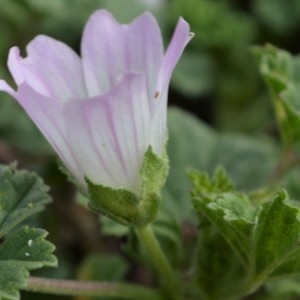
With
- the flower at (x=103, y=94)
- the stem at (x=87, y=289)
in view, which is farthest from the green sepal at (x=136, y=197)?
the stem at (x=87, y=289)

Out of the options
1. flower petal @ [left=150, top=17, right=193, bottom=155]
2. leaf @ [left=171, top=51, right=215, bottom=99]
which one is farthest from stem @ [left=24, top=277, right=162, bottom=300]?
leaf @ [left=171, top=51, right=215, bottom=99]

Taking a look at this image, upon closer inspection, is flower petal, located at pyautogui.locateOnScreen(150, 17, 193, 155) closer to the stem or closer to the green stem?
the green stem

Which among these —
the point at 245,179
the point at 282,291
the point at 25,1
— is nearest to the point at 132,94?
the point at 282,291

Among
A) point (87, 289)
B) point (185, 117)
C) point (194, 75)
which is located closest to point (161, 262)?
point (87, 289)

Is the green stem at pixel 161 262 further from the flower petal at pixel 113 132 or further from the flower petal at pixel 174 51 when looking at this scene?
the flower petal at pixel 174 51

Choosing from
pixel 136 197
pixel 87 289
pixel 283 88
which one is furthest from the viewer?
pixel 283 88

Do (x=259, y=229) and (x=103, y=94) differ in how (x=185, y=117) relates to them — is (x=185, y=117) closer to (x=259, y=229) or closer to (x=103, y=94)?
(x=259, y=229)
